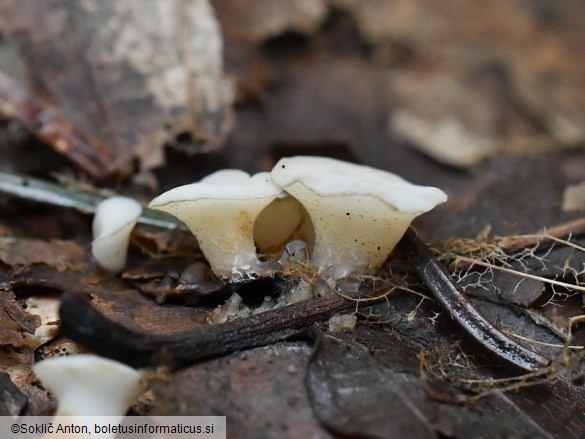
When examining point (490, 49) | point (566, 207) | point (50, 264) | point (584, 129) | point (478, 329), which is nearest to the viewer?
point (478, 329)

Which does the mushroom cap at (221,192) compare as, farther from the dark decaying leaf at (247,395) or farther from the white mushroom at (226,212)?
the dark decaying leaf at (247,395)

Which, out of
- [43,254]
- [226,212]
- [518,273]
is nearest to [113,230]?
[43,254]

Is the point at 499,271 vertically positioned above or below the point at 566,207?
below

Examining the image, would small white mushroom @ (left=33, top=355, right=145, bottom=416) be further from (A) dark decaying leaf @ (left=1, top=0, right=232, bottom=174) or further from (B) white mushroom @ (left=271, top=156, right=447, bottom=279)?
(A) dark decaying leaf @ (left=1, top=0, right=232, bottom=174)

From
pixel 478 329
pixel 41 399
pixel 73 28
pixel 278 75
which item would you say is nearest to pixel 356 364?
pixel 478 329

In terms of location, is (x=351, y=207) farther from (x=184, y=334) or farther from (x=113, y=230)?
(x=113, y=230)

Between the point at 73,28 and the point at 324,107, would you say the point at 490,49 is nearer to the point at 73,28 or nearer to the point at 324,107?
the point at 324,107

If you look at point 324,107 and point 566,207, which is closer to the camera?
point 566,207

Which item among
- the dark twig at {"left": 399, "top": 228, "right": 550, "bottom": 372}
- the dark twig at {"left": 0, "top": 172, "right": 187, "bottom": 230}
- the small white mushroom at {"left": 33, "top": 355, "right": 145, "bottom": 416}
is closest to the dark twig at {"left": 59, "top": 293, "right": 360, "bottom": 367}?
the small white mushroom at {"left": 33, "top": 355, "right": 145, "bottom": 416}
